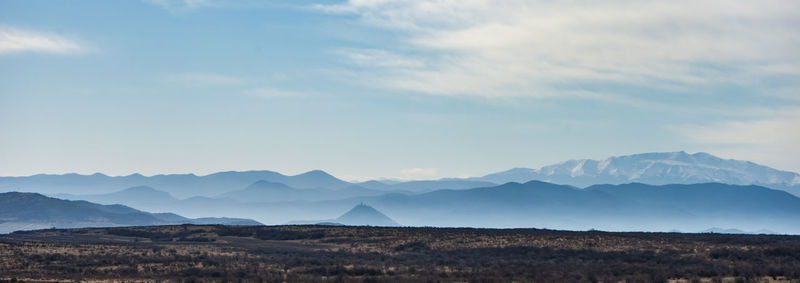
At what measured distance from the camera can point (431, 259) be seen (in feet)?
216

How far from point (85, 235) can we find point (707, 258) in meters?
79.2

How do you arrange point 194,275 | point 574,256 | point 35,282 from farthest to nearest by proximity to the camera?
point 574,256, point 194,275, point 35,282

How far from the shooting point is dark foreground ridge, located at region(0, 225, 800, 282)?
49972 millimetres

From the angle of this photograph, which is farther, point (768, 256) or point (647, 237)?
point (647, 237)

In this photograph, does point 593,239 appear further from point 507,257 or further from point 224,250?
point 224,250

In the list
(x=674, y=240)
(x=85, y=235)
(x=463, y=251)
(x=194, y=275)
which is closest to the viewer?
(x=194, y=275)

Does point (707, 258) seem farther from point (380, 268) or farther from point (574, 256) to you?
point (380, 268)

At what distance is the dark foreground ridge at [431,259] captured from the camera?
4997 centimetres

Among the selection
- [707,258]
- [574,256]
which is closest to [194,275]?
[574,256]

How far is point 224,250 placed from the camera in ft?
252

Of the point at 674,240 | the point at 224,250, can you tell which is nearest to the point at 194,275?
the point at 224,250

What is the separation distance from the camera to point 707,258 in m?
63.6

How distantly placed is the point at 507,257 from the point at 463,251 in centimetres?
721

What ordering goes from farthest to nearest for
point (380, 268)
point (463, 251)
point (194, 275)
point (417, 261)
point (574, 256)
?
point (463, 251), point (574, 256), point (417, 261), point (380, 268), point (194, 275)
